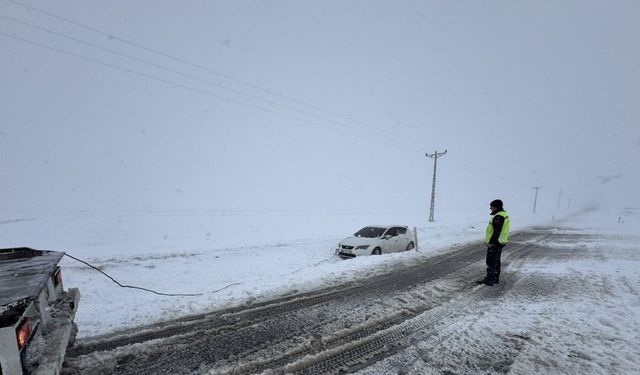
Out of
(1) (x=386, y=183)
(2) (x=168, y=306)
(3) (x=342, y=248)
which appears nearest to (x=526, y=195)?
(1) (x=386, y=183)

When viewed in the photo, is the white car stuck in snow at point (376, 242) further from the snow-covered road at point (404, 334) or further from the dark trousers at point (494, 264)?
the dark trousers at point (494, 264)

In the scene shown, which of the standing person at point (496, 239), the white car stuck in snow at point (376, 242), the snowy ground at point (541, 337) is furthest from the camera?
the white car stuck in snow at point (376, 242)

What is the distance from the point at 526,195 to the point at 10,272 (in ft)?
463

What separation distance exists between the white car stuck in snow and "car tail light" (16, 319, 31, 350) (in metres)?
10.3

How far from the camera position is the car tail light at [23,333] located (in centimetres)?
230

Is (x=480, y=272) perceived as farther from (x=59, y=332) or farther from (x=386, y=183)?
(x=386, y=183)

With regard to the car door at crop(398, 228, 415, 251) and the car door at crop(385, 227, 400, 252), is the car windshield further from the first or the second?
the car door at crop(398, 228, 415, 251)

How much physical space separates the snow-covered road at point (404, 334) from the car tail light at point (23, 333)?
1.69 meters

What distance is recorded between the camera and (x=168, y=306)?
6242 millimetres

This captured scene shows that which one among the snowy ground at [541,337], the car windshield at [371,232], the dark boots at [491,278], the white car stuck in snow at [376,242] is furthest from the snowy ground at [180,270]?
the snowy ground at [541,337]

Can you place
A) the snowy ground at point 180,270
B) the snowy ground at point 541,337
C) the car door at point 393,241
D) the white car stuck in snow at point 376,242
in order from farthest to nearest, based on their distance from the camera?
the car door at point 393,241, the white car stuck in snow at point 376,242, the snowy ground at point 180,270, the snowy ground at point 541,337

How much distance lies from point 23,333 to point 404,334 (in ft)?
15.0

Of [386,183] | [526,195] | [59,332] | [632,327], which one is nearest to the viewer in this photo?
[59,332]

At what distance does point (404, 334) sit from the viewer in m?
4.92
